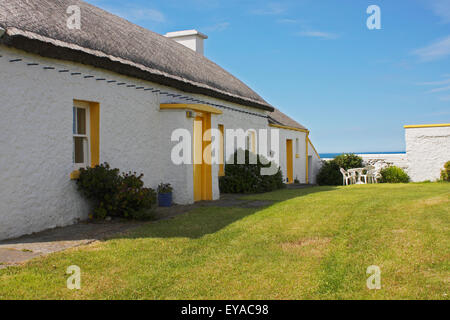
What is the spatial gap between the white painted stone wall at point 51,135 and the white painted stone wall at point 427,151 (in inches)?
471

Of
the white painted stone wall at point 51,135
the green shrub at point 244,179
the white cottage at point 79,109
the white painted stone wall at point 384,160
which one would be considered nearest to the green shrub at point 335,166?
the white painted stone wall at point 384,160

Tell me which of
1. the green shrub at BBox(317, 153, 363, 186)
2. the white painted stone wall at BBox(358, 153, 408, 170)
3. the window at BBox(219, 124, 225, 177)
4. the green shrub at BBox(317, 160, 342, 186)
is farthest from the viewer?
the green shrub at BBox(317, 153, 363, 186)

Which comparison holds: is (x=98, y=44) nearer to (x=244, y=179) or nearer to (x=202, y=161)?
(x=202, y=161)

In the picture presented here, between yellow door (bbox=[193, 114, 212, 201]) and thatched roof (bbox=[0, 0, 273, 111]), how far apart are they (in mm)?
910

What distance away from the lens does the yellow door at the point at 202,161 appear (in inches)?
437

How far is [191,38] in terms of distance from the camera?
18000 mm

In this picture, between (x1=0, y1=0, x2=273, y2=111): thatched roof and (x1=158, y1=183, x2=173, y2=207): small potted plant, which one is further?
(x1=158, y1=183, x2=173, y2=207): small potted plant

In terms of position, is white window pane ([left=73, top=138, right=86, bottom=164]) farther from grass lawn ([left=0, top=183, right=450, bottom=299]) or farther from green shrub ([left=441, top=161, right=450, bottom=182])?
green shrub ([left=441, top=161, right=450, bottom=182])

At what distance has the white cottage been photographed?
6539 millimetres

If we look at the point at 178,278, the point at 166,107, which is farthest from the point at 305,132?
the point at 178,278

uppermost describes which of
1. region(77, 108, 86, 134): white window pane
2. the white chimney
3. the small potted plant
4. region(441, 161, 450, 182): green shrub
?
the white chimney

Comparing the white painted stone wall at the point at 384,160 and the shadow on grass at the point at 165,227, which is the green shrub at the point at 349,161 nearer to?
the white painted stone wall at the point at 384,160

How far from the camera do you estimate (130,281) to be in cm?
438

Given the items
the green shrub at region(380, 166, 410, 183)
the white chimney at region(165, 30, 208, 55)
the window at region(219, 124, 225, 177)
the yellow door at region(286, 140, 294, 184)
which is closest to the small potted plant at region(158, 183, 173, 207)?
the window at region(219, 124, 225, 177)
